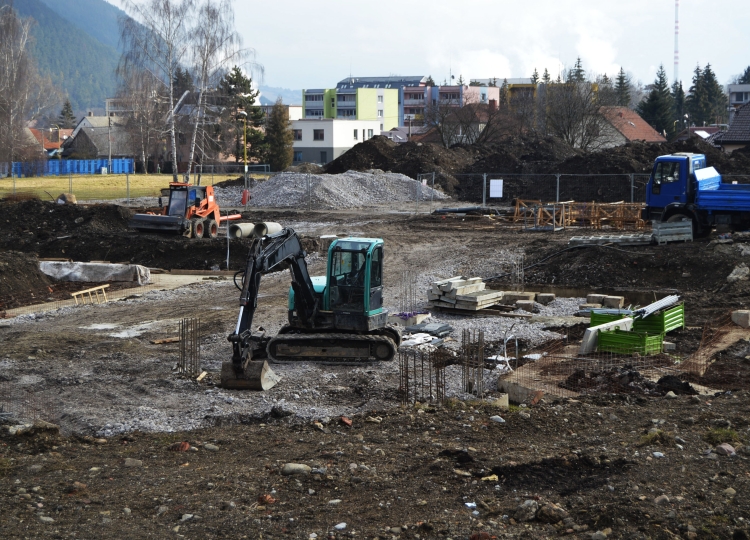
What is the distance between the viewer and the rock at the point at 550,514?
7.70m

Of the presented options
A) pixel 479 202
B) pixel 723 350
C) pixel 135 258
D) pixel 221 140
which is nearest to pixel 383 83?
pixel 221 140

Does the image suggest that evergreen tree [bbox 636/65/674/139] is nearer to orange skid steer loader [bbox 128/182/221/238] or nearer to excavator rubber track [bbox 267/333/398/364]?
orange skid steer loader [bbox 128/182/221/238]

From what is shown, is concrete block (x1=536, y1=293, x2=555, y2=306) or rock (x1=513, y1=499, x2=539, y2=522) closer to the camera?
rock (x1=513, y1=499, x2=539, y2=522)

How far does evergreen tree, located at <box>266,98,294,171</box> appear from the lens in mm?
73812

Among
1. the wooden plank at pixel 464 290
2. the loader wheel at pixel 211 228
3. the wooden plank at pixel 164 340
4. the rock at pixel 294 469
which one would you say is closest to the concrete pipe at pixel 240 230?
the wooden plank at pixel 164 340

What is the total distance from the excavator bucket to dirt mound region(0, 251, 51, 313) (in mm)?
10259

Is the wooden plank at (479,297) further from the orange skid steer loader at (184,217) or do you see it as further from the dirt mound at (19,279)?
the orange skid steer loader at (184,217)

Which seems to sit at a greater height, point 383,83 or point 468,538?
point 383,83

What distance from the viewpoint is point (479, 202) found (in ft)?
149

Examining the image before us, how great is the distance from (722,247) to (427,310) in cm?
900

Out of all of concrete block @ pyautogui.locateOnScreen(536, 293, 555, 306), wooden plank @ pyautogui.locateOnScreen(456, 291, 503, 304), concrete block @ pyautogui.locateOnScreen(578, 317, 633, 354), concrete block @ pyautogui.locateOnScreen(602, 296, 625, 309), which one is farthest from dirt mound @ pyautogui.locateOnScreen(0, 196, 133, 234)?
concrete block @ pyautogui.locateOnScreen(578, 317, 633, 354)

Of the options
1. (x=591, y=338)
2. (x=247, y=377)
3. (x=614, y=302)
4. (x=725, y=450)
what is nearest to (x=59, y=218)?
(x=614, y=302)

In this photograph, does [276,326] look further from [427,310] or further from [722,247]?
[722,247]

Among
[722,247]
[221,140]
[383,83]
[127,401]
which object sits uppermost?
[383,83]
